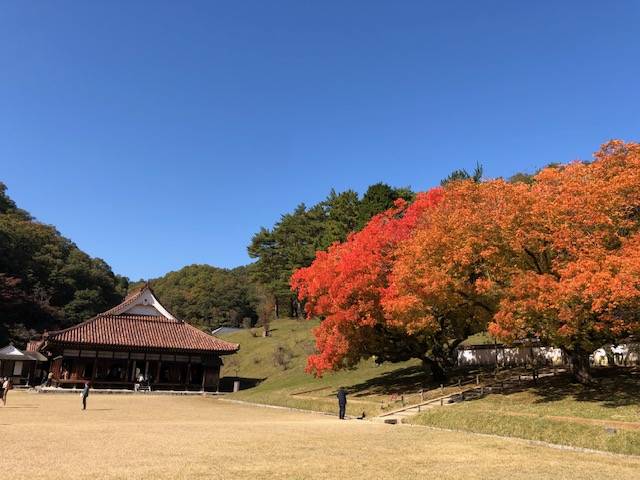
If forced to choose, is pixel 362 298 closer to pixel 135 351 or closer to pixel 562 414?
pixel 562 414

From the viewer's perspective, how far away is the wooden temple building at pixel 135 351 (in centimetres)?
4031

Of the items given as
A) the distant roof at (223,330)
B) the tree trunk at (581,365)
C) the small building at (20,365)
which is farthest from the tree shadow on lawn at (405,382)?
the distant roof at (223,330)

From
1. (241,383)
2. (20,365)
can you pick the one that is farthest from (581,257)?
(20,365)

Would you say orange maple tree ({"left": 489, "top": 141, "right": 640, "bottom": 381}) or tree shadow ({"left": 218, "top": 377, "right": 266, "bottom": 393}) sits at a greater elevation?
orange maple tree ({"left": 489, "top": 141, "right": 640, "bottom": 381})

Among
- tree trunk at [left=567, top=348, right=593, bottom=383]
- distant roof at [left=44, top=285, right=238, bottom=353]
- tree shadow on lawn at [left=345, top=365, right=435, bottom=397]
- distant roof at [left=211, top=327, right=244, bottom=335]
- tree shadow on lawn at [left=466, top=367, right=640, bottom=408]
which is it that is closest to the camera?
tree shadow on lawn at [left=466, top=367, right=640, bottom=408]

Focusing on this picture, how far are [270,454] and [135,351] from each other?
33.3 meters

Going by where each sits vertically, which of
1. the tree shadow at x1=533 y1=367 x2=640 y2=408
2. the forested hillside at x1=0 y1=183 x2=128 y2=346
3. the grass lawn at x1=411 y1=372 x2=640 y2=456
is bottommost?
the grass lawn at x1=411 y1=372 x2=640 y2=456

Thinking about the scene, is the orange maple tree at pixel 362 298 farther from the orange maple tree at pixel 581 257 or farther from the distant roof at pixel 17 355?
the distant roof at pixel 17 355

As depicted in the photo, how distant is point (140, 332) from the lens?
4350 cm

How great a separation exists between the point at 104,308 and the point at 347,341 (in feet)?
198

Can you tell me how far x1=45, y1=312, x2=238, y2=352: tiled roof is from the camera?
39.8 m

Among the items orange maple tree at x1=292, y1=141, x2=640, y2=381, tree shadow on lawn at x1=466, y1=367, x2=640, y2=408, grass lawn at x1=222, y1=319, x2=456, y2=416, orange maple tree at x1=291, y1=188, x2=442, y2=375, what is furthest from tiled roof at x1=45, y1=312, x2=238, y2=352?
tree shadow on lawn at x1=466, y1=367, x2=640, y2=408

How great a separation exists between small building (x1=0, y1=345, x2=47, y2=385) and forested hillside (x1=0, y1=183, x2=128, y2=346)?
11180 millimetres

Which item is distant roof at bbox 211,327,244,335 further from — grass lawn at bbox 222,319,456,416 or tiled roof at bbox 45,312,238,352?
tiled roof at bbox 45,312,238,352
